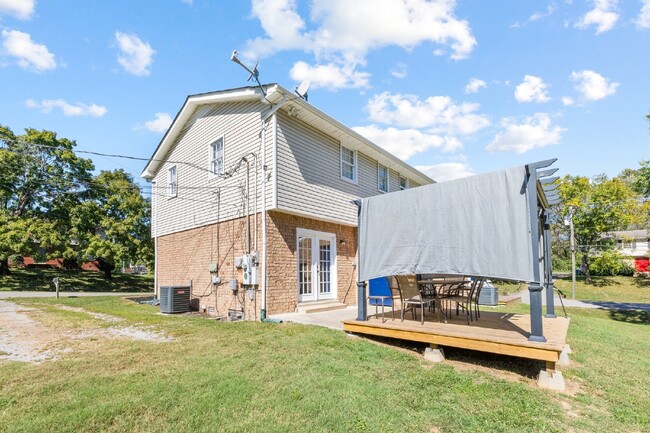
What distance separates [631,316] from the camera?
1396 cm

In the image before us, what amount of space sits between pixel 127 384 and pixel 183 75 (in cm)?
1063

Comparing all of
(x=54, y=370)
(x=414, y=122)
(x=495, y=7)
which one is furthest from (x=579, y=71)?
(x=414, y=122)

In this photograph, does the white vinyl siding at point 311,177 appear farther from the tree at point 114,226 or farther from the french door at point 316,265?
the tree at point 114,226

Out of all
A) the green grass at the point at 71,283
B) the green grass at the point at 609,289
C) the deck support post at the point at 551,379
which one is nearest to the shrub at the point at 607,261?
the green grass at the point at 609,289

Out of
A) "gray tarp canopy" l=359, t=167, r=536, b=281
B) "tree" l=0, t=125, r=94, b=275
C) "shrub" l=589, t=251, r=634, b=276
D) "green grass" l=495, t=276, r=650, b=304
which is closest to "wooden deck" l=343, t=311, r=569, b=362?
"gray tarp canopy" l=359, t=167, r=536, b=281

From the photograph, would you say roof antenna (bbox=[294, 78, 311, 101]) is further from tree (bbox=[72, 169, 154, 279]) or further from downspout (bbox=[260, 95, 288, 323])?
tree (bbox=[72, 169, 154, 279])

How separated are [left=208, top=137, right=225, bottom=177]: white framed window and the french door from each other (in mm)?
3449

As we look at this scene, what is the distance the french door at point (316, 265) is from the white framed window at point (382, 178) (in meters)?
3.50

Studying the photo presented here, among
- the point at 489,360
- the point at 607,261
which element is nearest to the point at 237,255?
the point at 489,360

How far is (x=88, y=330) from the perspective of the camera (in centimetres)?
763

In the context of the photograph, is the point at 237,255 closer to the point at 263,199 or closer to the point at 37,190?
the point at 263,199

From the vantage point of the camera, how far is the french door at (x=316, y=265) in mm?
10195

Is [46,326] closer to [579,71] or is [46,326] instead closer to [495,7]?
[495,7]

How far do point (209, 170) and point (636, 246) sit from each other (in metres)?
44.0
